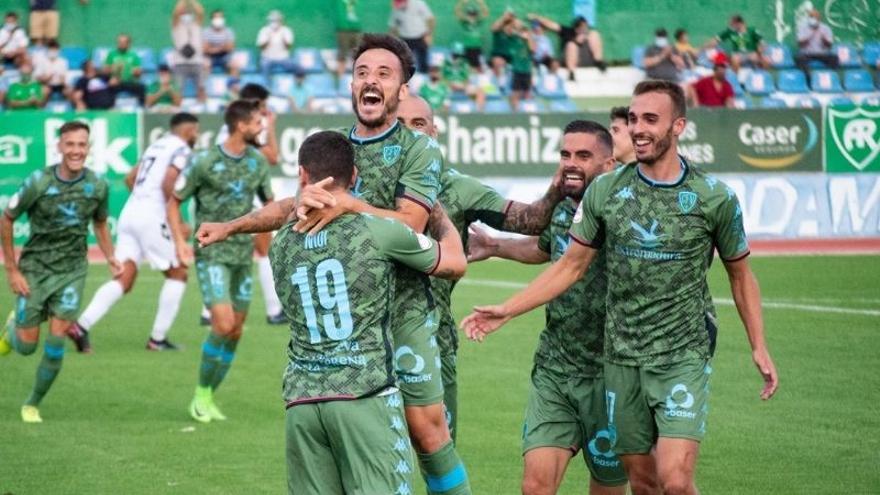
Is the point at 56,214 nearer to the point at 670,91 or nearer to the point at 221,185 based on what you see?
the point at 221,185

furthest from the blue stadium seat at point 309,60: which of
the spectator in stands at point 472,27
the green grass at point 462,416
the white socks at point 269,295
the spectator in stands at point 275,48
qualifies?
the white socks at point 269,295

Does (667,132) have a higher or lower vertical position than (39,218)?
A: higher

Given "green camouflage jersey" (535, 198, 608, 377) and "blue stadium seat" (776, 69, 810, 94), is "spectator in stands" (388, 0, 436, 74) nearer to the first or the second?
"blue stadium seat" (776, 69, 810, 94)

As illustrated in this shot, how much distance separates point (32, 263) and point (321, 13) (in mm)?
19719

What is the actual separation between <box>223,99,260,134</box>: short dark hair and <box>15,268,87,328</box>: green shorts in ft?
6.02

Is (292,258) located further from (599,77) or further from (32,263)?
(599,77)

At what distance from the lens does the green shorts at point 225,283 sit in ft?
40.0

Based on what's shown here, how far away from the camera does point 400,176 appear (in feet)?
22.6

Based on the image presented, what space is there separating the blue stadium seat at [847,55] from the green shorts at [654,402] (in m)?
25.8

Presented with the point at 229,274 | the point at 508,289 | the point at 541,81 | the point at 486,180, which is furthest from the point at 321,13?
the point at 229,274

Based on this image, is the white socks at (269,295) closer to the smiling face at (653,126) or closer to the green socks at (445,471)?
the green socks at (445,471)

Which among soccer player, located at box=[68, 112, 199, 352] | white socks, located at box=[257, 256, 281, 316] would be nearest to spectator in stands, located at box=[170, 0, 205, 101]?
white socks, located at box=[257, 256, 281, 316]

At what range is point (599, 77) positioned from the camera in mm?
31141

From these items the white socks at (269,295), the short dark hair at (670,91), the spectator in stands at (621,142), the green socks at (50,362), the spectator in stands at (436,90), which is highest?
the short dark hair at (670,91)
